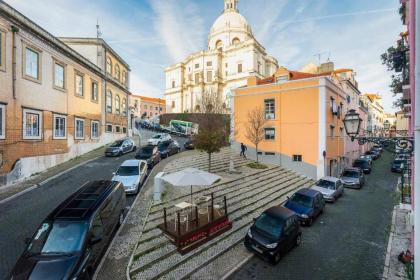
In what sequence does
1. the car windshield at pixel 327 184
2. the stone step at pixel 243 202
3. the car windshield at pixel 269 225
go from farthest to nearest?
1. the car windshield at pixel 327 184
2. the car windshield at pixel 269 225
3. the stone step at pixel 243 202

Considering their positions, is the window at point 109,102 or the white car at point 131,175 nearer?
the white car at point 131,175

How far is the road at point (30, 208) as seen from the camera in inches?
297

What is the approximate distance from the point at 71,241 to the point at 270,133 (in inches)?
829

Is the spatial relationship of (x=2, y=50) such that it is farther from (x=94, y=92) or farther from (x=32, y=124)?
(x=94, y=92)

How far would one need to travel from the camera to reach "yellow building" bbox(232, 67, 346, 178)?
21.1 metres

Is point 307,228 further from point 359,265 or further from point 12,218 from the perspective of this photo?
point 12,218

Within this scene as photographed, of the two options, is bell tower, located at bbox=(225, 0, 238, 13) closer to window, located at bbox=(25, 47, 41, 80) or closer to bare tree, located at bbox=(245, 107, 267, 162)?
bare tree, located at bbox=(245, 107, 267, 162)

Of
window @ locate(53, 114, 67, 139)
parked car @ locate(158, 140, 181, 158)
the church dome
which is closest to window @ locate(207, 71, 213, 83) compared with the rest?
the church dome

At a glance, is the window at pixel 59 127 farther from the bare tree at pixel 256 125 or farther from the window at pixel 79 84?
the bare tree at pixel 256 125

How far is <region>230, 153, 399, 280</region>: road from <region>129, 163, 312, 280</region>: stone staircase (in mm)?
1366

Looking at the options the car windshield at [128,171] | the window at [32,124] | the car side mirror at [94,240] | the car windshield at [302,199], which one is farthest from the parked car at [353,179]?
the window at [32,124]

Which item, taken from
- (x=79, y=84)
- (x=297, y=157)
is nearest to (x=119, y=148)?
(x=79, y=84)

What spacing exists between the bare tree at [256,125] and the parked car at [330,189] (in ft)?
22.3

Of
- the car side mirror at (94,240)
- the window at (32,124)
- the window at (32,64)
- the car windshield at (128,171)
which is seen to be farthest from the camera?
the window at (32,64)
